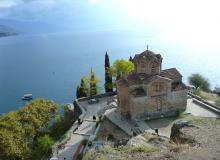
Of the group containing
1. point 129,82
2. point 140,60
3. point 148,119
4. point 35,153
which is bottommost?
point 35,153

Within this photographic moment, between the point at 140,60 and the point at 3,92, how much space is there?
59440mm

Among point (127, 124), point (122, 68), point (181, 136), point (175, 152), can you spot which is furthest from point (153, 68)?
point (175, 152)

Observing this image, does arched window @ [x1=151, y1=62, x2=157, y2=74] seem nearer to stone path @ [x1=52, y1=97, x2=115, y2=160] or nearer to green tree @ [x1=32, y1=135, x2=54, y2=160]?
stone path @ [x1=52, y1=97, x2=115, y2=160]

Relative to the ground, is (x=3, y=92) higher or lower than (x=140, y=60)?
lower

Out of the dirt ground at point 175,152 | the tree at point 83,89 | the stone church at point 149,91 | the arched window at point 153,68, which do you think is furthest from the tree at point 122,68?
the dirt ground at point 175,152

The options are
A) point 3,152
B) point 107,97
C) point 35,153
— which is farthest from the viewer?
point 107,97

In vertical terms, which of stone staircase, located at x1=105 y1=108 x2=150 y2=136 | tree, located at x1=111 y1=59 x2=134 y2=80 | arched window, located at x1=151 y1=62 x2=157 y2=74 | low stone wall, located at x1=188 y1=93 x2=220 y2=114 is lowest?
stone staircase, located at x1=105 y1=108 x2=150 y2=136

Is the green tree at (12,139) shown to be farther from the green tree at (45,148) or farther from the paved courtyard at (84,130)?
the paved courtyard at (84,130)

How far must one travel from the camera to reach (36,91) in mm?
83062

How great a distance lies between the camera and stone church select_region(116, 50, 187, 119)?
3253 cm

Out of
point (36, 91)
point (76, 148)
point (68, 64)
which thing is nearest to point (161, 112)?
point (76, 148)

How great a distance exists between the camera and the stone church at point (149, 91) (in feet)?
107

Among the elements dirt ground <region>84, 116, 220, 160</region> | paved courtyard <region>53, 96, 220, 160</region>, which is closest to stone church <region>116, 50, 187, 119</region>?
paved courtyard <region>53, 96, 220, 160</region>

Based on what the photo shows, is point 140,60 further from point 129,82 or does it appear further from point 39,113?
point 39,113
